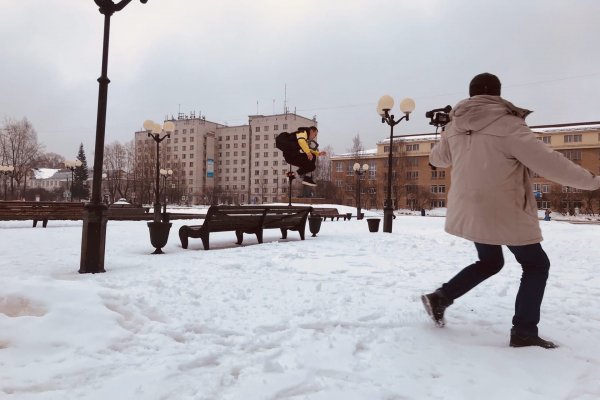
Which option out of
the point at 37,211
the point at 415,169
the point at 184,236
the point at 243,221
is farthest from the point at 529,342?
the point at 415,169

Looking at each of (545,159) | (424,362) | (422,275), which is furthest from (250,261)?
(545,159)

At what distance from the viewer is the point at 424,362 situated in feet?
8.74

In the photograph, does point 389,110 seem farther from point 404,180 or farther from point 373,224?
point 404,180

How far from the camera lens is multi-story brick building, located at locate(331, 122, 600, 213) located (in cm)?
6194

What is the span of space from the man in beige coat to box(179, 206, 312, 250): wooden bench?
5.92 meters

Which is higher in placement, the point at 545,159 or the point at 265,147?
the point at 265,147

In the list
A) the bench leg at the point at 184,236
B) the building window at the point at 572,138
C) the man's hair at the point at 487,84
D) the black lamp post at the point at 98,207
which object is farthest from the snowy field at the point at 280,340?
the building window at the point at 572,138

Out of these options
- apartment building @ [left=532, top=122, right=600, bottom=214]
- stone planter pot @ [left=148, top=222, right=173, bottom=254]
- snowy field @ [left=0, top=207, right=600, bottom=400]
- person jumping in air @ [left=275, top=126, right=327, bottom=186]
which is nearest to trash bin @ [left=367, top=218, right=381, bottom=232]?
person jumping in air @ [left=275, top=126, right=327, bottom=186]

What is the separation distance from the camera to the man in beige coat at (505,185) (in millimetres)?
2682

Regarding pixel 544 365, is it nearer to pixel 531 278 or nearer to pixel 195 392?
pixel 531 278

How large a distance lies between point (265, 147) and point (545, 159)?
4226 inches

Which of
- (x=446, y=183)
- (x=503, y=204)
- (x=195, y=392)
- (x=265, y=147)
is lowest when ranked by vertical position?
(x=195, y=392)

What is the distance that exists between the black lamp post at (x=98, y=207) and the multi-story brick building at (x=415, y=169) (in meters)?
59.2

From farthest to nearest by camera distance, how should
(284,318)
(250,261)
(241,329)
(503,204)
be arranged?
1. (250,261)
2. (284,318)
3. (241,329)
4. (503,204)
